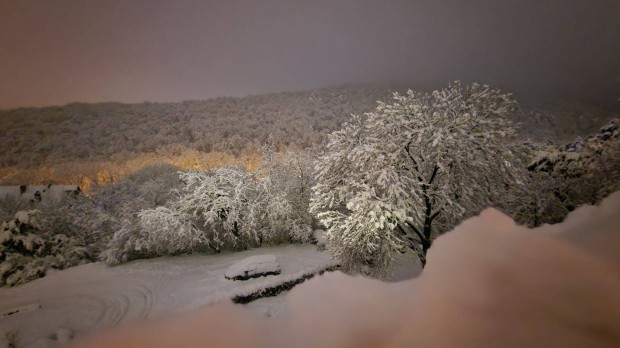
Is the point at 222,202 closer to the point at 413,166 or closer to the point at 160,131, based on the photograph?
the point at 413,166

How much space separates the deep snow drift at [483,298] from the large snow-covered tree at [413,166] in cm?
805

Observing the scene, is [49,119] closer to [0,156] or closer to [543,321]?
[0,156]

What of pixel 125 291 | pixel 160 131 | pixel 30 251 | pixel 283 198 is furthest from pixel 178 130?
pixel 125 291

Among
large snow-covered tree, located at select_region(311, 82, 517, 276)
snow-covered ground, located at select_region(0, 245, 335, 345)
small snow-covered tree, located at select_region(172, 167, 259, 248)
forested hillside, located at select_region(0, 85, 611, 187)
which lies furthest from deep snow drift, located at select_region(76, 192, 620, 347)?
forested hillside, located at select_region(0, 85, 611, 187)

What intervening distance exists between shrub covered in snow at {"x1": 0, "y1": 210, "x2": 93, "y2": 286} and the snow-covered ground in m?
0.93

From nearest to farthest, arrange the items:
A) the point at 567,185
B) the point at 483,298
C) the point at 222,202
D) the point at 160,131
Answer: the point at 483,298
the point at 567,185
the point at 222,202
the point at 160,131

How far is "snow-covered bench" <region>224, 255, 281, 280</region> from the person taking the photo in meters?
16.6

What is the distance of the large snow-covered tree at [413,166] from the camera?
40.4 feet

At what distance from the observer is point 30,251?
789 inches

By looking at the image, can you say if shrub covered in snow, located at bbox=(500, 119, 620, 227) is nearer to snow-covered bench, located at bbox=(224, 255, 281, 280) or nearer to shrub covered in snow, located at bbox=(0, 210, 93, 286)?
snow-covered bench, located at bbox=(224, 255, 281, 280)

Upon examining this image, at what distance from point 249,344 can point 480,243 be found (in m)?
2.95

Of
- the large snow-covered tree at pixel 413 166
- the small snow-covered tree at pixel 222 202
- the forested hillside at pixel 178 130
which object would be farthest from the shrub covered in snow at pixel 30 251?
the forested hillside at pixel 178 130

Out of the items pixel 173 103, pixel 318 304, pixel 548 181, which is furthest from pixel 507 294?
pixel 173 103

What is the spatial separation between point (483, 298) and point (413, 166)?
11.5 meters
